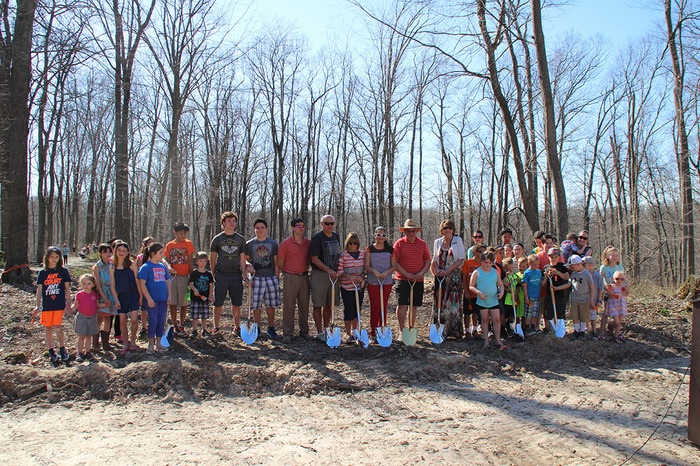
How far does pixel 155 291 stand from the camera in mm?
6117

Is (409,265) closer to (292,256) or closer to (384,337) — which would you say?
(384,337)

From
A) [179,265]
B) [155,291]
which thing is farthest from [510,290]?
[155,291]

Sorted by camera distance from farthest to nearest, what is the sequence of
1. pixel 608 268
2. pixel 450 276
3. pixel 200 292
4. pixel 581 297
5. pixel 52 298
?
pixel 608 268 → pixel 581 297 → pixel 450 276 → pixel 200 292 → pixel 52 298

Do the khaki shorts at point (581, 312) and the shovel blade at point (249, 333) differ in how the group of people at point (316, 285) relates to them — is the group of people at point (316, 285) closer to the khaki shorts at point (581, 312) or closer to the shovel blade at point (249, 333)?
the khaki shorts at point (581, 312)

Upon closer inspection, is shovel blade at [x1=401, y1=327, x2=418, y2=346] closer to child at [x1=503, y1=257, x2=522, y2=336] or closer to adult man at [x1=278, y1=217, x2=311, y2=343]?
adult man at [x1=278, y1=217, x2=311, y2=343]

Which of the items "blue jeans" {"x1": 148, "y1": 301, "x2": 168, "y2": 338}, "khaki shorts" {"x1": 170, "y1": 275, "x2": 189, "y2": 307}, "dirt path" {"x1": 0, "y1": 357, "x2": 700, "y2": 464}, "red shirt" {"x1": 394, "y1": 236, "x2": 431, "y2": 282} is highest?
"red shirt" {"x1": 394, "y1": 236, "x2": 431, "y2": 282}

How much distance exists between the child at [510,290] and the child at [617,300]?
148 cm

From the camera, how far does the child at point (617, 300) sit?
746cm

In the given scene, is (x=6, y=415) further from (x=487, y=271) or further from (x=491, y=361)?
(x=487, y=271)

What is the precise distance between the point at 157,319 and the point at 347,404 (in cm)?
291

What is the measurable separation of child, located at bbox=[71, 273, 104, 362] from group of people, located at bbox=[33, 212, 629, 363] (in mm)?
13

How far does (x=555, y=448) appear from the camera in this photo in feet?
12.7

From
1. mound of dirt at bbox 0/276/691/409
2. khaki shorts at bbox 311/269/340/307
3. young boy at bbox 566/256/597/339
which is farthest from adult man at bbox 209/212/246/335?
young boy at bbox 566/256/597/339

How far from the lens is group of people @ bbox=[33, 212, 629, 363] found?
6152mm
